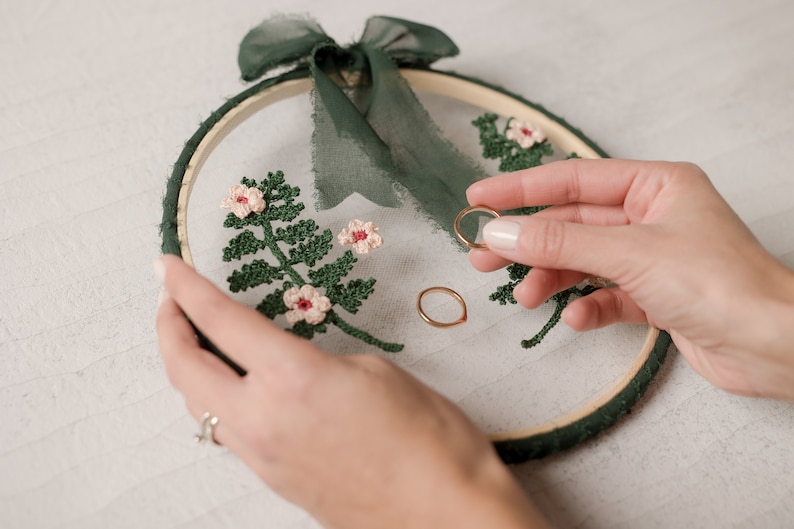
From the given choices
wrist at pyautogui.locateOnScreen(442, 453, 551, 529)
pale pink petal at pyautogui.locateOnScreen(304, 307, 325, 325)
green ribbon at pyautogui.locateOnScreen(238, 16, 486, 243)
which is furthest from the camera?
green ribbon at pyautogui.locateOnScreen(238, 16, 486, 243)

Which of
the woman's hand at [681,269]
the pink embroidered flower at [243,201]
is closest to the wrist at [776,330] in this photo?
the woman's hand at [681,269]

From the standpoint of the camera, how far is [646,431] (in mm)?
872

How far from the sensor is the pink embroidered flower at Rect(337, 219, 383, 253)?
0.93 metres

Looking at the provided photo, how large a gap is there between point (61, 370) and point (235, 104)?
44 cm

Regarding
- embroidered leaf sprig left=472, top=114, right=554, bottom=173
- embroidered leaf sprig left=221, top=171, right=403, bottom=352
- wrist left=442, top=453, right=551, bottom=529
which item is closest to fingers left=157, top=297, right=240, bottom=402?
embroidered leaf sprig left=221, top=171, right=403, bottom=352

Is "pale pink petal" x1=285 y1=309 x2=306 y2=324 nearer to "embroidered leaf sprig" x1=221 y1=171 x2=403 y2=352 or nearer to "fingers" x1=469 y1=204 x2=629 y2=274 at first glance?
"embroidered leaf sprig" x1=221 y1=171 x2=403 y2=352

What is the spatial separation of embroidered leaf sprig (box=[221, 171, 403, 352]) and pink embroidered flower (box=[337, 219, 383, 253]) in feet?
0.07

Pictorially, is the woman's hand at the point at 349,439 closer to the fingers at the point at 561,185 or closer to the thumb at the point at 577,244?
the thumb at the point at 577,244

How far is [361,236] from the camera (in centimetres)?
94

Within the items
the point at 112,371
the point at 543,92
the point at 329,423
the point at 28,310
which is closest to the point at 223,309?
the point at 329,423

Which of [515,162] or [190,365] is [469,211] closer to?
[515,162]

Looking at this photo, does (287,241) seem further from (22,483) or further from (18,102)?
(18,102)

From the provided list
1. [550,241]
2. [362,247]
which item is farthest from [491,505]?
[362,247]

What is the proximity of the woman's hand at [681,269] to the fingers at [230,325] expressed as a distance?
285 millimetres
